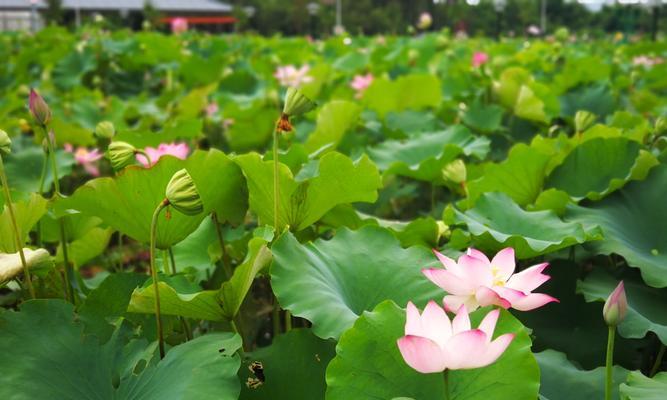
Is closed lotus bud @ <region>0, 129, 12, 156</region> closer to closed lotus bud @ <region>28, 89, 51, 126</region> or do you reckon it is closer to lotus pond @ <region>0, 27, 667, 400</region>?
lotus pond @ <region>0, 27, 667, 400</region>

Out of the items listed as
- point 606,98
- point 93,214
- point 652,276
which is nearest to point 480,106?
point 606,98

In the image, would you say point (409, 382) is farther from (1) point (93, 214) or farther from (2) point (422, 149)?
(2) point (422, 149)

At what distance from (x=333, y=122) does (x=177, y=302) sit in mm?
807

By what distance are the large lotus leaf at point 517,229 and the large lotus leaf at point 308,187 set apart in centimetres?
14

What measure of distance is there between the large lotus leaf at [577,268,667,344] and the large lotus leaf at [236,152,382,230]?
→ 0.28 metres

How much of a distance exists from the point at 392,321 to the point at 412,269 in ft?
0.56

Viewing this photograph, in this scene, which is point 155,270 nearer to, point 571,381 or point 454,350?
point 454,350

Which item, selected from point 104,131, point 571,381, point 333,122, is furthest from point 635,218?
point 104,131

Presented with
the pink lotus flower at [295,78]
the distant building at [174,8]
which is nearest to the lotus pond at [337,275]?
the pink lotus flower at [295,78]

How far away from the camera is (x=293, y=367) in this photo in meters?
0.74

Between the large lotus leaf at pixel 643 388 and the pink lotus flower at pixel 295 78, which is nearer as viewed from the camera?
the large lotus leaf at pixel 643 388

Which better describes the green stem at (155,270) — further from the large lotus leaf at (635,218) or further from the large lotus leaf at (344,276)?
the large lotus leaf at (635,218)

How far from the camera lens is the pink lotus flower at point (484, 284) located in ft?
2.14

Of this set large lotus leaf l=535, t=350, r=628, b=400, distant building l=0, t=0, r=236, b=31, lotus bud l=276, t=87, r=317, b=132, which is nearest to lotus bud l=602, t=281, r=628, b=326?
large lotus leaf l=535, t=350, r=628, b=400
